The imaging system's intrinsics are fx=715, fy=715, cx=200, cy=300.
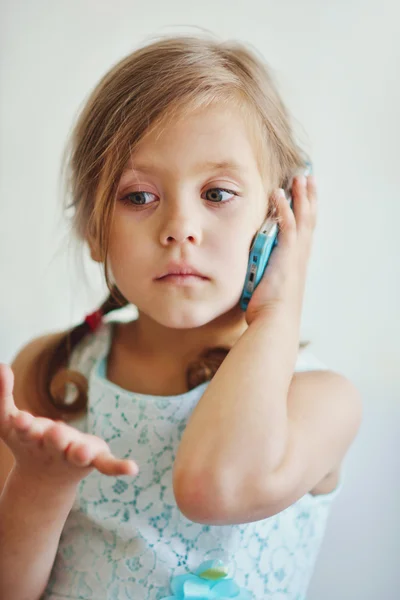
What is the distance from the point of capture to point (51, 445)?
77 cm

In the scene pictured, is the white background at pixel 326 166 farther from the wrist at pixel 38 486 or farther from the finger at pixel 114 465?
the finger at pixel 114 465

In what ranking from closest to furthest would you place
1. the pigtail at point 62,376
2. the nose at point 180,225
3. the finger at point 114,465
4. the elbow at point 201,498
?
the finger at point 114,465
the elbow at point 201,498
the nose at point 180,225
the pigtail at point 62,376

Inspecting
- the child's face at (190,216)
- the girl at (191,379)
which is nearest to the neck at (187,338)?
the girl at (191,379)

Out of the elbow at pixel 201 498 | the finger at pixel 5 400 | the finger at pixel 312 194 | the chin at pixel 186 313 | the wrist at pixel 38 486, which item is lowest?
the wrist at pixel 38 486

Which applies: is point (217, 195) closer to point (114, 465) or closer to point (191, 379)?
point (191, 379)

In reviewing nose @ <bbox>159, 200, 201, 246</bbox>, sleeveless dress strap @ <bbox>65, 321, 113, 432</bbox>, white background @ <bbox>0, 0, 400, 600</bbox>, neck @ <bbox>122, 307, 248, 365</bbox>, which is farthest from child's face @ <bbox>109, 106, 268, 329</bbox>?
white background @ <bbox>0, 0, 400, 600</bbox>

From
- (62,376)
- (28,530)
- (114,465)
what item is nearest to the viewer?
(114,465)

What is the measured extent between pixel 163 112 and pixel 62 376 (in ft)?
1.61

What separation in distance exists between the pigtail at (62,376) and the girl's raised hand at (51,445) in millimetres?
363

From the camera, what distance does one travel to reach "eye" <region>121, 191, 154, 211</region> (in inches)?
40.1

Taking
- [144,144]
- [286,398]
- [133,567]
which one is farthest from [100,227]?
[133,567]

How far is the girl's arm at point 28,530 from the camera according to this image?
0.90 meters

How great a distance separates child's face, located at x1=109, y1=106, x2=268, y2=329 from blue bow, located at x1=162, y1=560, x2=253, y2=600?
348mm

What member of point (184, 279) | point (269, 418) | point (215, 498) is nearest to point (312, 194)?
point (184, 279)
